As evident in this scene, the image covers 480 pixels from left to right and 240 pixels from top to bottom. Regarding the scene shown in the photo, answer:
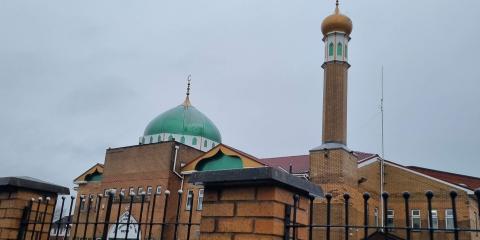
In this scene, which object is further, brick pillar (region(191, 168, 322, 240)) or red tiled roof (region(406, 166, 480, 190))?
red tiled roof (region(406, 166, 480, 190))

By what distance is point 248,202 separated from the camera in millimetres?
2840

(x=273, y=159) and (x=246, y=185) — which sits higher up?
(x=273, y=159)

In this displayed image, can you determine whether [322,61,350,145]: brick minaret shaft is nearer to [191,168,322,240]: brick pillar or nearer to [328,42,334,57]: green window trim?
[328,42,334,57]: green window trim

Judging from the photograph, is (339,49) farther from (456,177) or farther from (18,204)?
(18,204)

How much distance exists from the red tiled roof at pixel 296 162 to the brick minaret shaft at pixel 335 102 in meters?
2.74

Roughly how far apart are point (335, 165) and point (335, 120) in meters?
2.42

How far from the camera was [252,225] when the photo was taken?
Answer: 275cm

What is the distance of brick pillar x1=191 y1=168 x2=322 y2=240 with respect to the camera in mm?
2729

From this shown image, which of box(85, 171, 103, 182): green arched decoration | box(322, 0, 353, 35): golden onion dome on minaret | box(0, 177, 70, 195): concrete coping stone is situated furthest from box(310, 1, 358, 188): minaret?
box(0, 177, 70, 195): concrete coping stone

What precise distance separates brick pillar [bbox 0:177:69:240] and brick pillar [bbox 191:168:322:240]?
76.7 inches

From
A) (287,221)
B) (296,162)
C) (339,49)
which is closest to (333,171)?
(339,49)

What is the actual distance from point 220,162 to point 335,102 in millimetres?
6339

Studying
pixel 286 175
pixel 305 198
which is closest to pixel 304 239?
pixel 305 198

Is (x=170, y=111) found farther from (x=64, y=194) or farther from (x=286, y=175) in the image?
(x=286, y=175)
